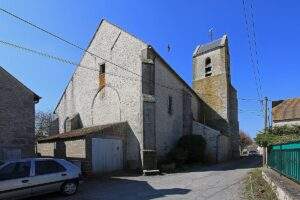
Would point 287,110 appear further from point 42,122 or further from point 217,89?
point 42,122

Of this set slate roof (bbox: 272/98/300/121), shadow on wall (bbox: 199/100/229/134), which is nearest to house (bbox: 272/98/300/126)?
slate roof (bbox: 272/98/300/121)

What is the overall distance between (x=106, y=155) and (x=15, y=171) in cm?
1154

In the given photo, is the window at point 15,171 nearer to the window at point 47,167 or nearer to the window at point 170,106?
the window at point 47,167

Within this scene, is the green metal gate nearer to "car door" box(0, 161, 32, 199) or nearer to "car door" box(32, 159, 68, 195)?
"car door" box(32, 159, 68, 195)

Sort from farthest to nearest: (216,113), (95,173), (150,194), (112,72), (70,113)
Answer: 1. (216,113)
2. (70,113)
3. (112,72)
4. (95,173)
5. (150,194)

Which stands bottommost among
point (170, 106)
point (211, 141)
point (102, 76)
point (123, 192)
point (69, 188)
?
point (123, 192)

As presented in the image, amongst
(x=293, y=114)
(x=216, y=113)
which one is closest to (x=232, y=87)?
(x=216, y=113)

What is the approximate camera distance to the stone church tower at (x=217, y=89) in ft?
128

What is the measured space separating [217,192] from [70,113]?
20.8m

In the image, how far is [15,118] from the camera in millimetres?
19297

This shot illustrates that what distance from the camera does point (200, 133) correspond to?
33.0 m

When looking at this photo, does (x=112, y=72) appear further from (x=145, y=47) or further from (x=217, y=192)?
(x=217, y=192)

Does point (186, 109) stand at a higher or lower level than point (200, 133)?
higher

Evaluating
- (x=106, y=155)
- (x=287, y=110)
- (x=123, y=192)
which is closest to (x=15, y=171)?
(x=123, y=192)
